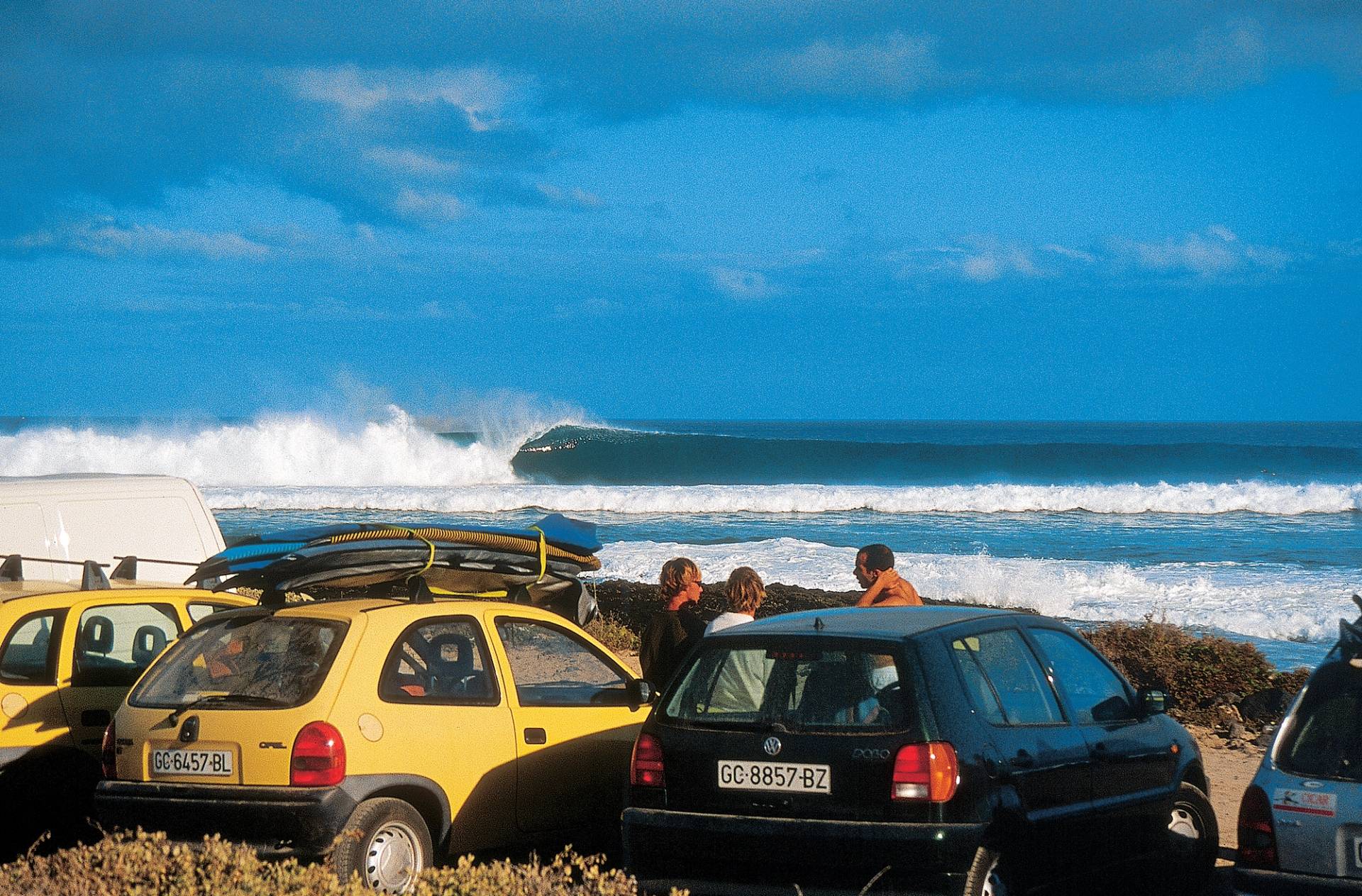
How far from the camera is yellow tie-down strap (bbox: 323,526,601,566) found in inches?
261

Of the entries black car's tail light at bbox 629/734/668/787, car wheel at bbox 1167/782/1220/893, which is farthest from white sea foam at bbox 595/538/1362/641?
black car's tail light at bbox 629/734/668/787

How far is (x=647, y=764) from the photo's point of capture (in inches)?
214

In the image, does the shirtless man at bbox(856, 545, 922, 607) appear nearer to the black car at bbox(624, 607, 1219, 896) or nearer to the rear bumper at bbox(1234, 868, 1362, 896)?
the black car at bbox(624, 607, 1219, 896)

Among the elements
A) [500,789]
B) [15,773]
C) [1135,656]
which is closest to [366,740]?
[500,789]

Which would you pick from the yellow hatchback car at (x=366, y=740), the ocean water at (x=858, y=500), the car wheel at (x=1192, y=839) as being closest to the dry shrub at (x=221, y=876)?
the yellow hatchback car at (x=366, y=740)

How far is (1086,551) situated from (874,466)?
29.4 metres

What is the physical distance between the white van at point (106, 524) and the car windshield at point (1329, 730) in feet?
22.3

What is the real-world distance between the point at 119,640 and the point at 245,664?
1759 mm

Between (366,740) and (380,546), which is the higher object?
(380,546)

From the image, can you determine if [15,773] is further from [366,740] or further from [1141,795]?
[1141,795]

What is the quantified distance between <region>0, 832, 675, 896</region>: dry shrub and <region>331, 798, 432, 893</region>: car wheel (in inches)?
5.0

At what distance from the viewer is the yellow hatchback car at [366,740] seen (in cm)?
561

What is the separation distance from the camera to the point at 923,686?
5.00 m

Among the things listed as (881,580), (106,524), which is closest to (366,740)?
(881,580)
